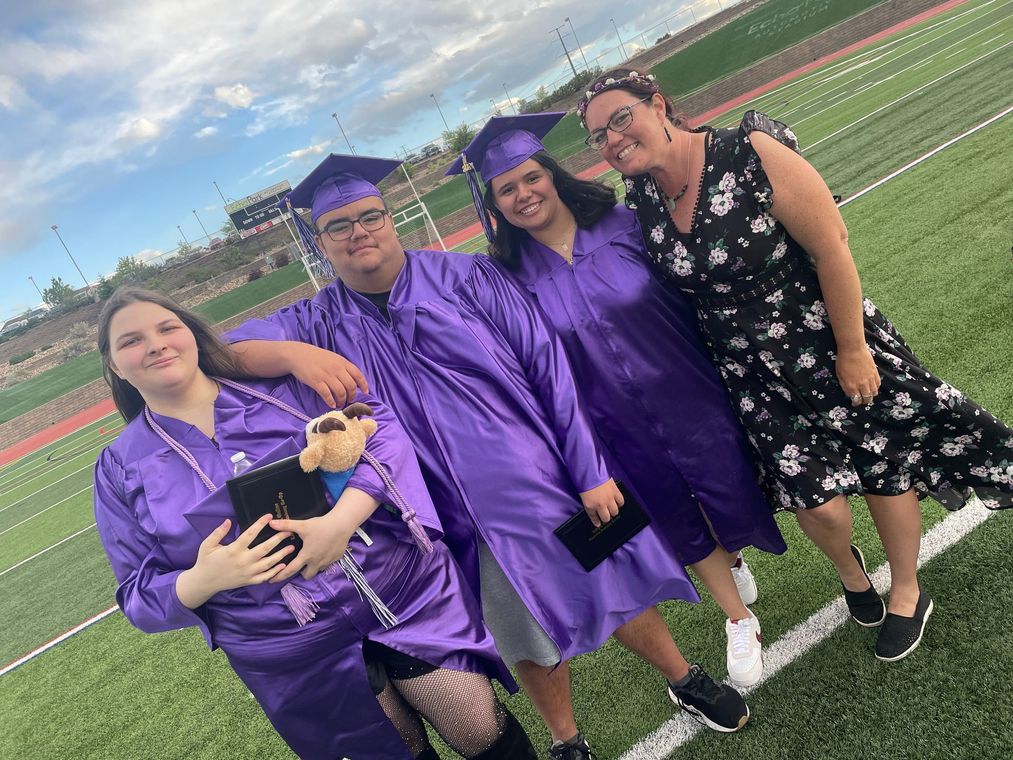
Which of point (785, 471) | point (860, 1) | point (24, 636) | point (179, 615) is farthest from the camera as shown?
point (860, 1)

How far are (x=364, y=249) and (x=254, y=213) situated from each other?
5314cm

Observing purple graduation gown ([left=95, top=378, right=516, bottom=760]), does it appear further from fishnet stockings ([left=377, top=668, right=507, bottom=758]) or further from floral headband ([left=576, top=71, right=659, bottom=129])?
floral headband ([left=576, top=71, right=659, bottom=129])

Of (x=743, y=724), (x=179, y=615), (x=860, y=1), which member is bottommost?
(x=743, y=724)

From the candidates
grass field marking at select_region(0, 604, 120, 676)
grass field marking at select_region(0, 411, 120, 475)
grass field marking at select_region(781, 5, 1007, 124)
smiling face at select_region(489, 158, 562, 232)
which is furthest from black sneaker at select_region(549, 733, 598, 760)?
grass field marking at select_region(0, 411, 120, 475)

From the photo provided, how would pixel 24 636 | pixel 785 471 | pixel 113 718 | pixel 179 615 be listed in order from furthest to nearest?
pixel 24 636
pixel 113 718
pixel 785 471
pixel 179 615

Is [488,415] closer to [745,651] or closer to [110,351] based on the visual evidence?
[110,351]

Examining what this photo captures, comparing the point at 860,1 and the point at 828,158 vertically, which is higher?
the point at 860,1

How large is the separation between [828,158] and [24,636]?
11280 mm

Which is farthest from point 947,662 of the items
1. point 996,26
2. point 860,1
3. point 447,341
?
point 860,1

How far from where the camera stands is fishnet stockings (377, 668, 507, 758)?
1.68 meters

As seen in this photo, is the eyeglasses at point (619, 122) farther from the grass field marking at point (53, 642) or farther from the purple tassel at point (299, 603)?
the grass field marking at point (53, 642)

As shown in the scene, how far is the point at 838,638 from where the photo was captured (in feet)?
7.17

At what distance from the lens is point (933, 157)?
704 cm

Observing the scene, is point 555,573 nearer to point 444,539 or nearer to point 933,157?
point 444,539
